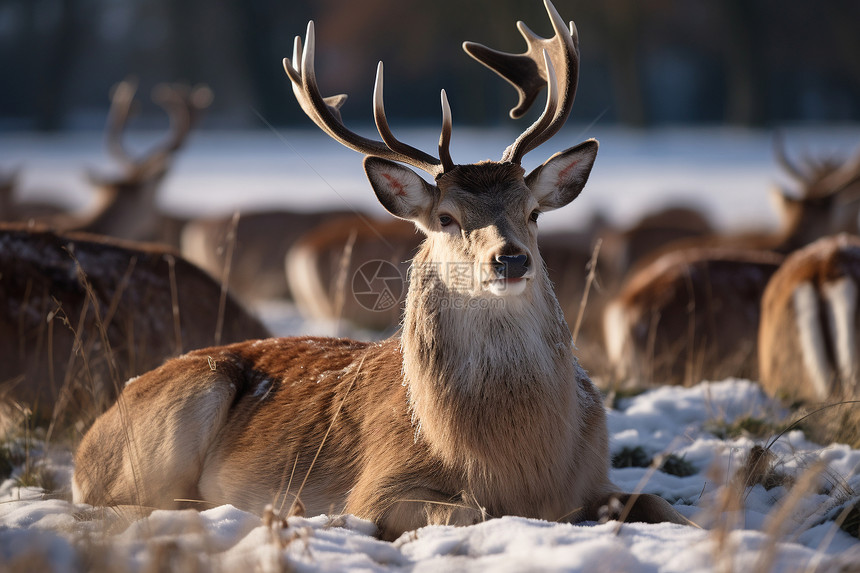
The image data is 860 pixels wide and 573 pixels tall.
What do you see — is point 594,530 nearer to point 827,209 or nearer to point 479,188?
point 479,188

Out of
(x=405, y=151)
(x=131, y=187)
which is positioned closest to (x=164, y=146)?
(x=131, y=187)

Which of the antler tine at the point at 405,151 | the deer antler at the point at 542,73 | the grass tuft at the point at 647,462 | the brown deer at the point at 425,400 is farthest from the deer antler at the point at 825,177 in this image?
the antler tine at the point at 405,151

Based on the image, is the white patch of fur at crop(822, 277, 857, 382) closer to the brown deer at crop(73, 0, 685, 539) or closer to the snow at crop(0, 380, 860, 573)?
the snow at crop(0, 380, 860, 573)

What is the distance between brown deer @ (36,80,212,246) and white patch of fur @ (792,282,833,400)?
7.56 m

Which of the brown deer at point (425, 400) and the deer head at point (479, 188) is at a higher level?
the deer head at point (479, 188)

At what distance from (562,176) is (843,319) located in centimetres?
262

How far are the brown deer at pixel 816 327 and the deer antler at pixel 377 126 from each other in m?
2.68

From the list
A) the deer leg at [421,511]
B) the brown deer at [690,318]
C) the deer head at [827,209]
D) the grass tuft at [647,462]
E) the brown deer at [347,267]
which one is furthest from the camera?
the brown deer at [347,267]

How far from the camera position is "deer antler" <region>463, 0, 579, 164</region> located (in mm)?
3787

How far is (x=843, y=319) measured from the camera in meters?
5.56

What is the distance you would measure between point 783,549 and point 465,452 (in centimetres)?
113

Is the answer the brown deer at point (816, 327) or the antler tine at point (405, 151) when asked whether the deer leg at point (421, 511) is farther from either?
the brown deer at point (816, 327)

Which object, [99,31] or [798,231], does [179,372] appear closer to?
[798,231]

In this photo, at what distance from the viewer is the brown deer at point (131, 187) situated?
10617 mm
